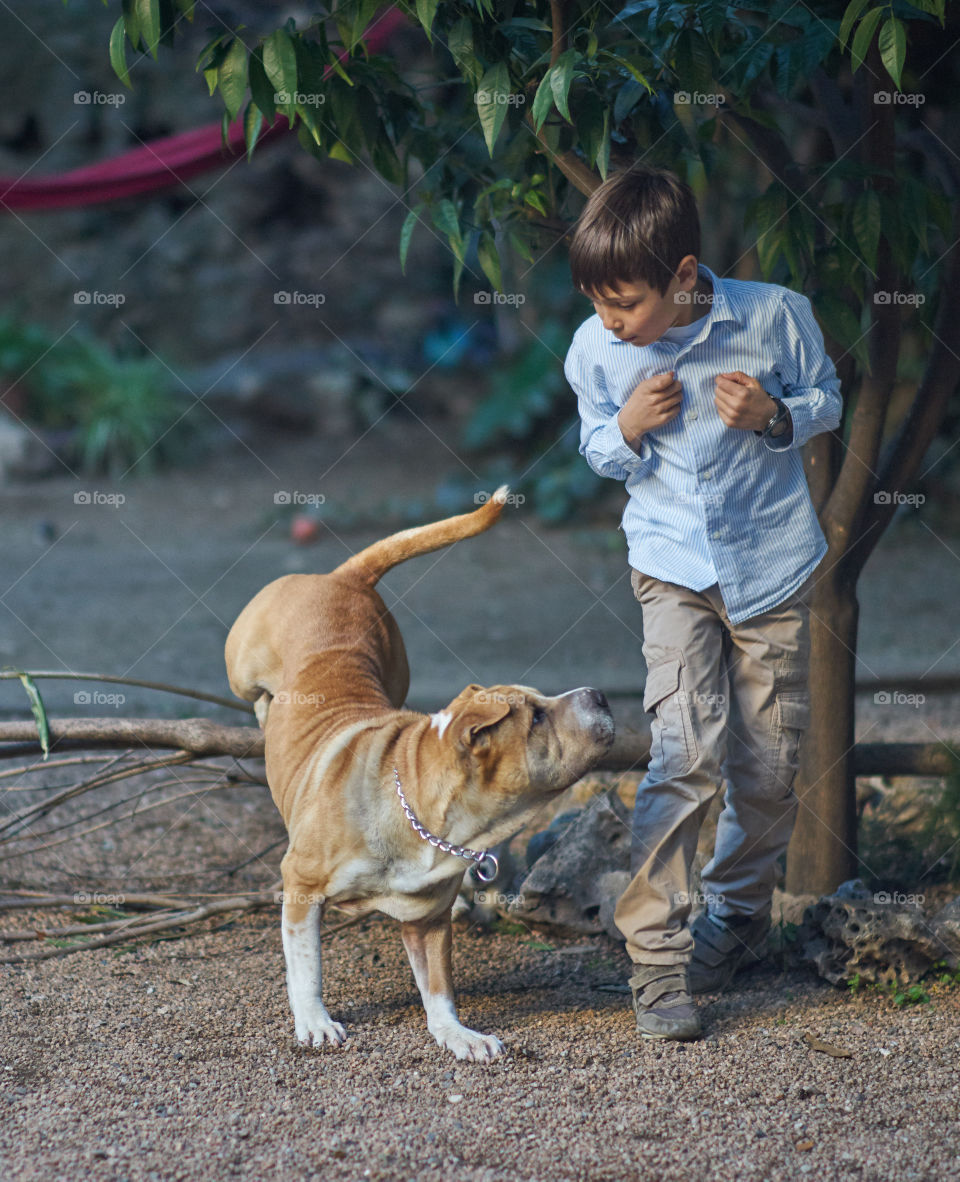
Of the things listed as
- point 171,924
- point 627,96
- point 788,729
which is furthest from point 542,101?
point 171,924

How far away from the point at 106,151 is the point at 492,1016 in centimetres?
995

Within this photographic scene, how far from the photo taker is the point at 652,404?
8.29 ft

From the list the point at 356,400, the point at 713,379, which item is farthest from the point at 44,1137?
the point at 356,400

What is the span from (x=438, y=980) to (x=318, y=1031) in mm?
280

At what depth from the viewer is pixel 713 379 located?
259 centimetres

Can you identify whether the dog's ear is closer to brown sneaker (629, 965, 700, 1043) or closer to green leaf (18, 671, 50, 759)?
brown sneaker (629, 965, 700, 1043)

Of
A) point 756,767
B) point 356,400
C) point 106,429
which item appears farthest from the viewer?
point 356,400

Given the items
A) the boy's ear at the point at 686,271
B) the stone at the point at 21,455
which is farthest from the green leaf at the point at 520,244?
the stone at the point at 21,455

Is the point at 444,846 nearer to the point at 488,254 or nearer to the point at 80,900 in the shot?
the point at 80,900

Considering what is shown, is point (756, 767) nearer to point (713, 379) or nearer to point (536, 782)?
point (536, 782)

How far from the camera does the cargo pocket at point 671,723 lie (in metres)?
→ 2.60

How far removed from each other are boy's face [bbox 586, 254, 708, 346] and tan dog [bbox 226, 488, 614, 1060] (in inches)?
24.0

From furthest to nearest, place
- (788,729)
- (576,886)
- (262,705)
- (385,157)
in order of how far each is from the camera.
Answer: (262,705) → (576,886) → (385,157) → (788,729)

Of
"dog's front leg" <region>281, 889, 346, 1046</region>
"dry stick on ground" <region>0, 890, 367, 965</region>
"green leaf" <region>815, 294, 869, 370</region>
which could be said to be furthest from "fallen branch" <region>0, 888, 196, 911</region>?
"green leaf" <region>815, 294, 869, 370</region>
